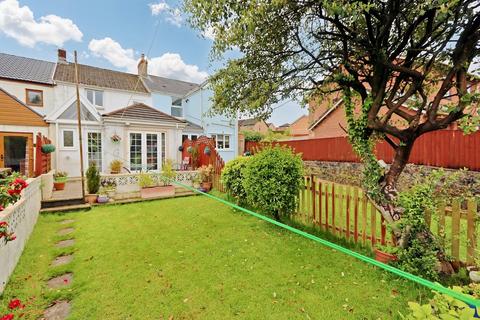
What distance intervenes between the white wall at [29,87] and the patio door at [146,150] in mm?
8188

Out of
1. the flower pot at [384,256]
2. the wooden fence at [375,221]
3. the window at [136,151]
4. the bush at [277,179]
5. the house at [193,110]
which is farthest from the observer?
the house at [193,110]

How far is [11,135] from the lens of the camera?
1173cm

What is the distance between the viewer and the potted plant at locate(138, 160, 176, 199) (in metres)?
9.46

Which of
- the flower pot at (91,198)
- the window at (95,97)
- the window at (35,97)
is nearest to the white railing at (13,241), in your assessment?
the flower pot at (91,198)

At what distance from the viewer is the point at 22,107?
1155 centimetres

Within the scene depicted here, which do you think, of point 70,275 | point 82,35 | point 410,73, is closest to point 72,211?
point 70,275

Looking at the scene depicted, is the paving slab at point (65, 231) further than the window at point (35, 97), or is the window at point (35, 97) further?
the window at point (35, 97)

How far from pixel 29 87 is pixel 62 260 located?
17.2 meters

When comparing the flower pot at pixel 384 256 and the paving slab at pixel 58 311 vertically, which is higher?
the flower pot at pixel 384 256

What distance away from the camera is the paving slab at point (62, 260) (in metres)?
4.18

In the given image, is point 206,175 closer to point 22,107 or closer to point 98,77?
point 22,107

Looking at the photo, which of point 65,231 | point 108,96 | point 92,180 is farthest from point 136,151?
point 65,231

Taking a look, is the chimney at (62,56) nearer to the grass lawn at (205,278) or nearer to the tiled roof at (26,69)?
the tiled roof at (26,69)

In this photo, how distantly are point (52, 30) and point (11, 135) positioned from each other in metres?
8.34
